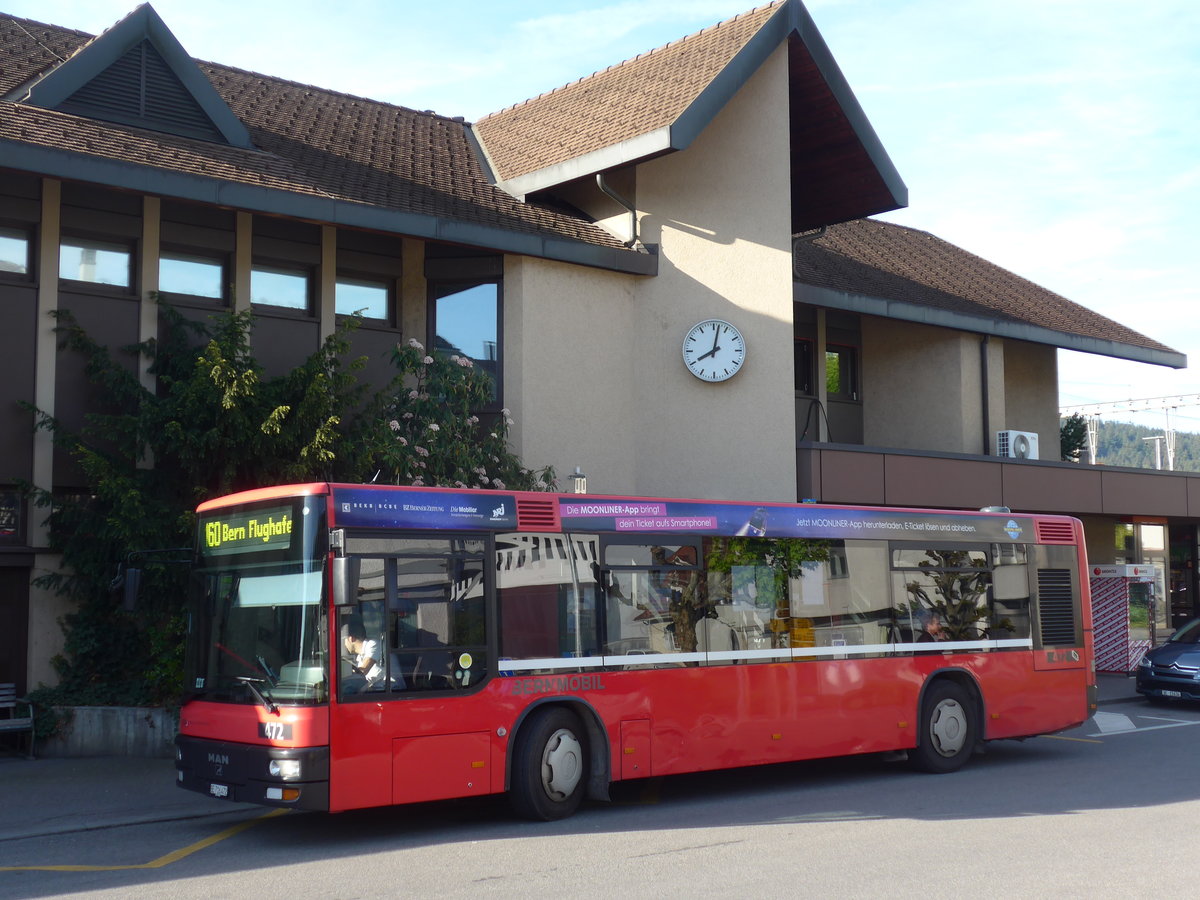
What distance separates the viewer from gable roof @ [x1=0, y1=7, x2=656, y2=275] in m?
14.4

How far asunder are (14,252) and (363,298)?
14.8 ft

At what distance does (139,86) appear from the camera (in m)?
16.4

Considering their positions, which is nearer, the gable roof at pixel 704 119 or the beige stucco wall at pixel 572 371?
the beige stucco wall at pixel 572 371

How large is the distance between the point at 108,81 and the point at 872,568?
11288 mm

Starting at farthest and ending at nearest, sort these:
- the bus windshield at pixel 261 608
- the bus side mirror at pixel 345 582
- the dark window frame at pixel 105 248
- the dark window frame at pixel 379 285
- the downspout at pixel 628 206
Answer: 1. the downspout at pixel 628 206
2. the dark window frame at pixel 379 285
3. the dark window frame at pixel 105 248
4. the bus windshield at pixel 261 608
5. the bus side mirror at pixel 345 582

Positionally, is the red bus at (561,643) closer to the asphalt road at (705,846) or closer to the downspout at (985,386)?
the asphalt road at (705,846)

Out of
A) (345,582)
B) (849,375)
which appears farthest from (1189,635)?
(345,582)

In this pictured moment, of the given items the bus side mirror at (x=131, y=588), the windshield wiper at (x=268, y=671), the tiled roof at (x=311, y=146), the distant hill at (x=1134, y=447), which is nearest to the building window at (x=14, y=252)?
the tiled roof at (x=311, y=146)

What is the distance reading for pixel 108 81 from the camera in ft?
53.1

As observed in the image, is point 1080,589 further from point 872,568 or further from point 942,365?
point 942,365

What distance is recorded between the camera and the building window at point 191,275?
1572 cm

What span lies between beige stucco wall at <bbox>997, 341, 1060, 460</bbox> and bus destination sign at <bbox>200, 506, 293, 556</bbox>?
2016cm

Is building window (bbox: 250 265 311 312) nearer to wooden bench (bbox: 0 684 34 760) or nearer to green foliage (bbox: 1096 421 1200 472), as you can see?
wooden bench (bbox: 0 684 34 760)

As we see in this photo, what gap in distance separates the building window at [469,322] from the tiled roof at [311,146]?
1083 millimetres
